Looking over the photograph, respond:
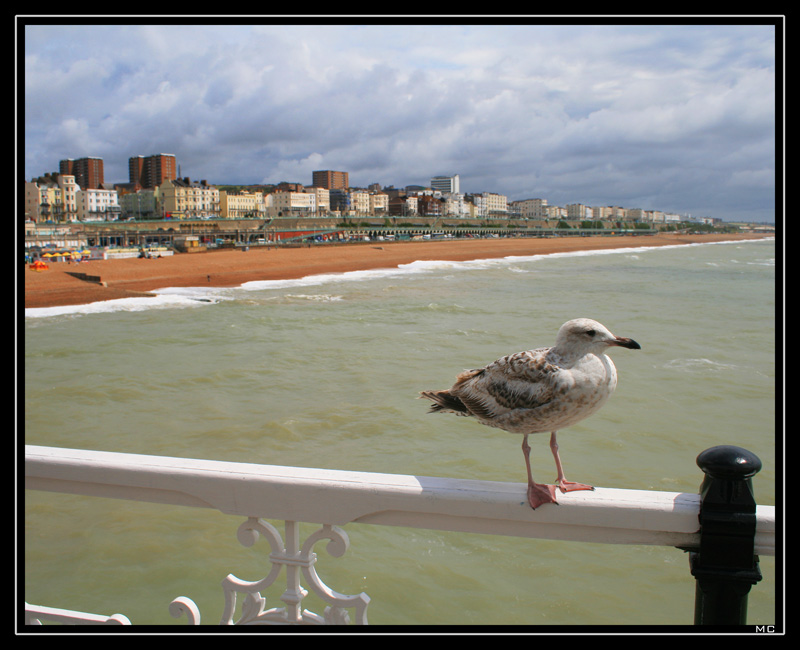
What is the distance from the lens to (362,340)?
14039 mm

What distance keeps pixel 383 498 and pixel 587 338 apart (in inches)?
28.0

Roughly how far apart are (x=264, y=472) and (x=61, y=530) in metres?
4.45

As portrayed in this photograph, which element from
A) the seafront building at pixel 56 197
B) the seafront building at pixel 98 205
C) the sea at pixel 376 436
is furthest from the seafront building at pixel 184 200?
the sea at pixel 376 436

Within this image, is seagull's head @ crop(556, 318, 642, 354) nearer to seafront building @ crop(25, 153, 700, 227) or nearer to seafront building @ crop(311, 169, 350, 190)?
seafront building @ crop(25, 153, 700, 227)

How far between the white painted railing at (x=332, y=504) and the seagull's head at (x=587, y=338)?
1.28 ft

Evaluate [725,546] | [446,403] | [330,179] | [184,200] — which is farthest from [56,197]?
[725,546]

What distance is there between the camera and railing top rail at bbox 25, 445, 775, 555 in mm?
1598

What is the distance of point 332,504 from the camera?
1706 mm

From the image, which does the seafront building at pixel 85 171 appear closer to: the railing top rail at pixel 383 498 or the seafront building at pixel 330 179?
the seafront building at pixel 330 179

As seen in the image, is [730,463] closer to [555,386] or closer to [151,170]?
[555,386]

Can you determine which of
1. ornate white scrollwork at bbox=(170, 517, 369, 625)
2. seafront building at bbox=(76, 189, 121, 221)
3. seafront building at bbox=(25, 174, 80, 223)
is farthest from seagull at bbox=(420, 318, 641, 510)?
seafront building at bbox=(76, 189, 121, 221)

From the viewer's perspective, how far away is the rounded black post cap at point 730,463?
1.42 meters

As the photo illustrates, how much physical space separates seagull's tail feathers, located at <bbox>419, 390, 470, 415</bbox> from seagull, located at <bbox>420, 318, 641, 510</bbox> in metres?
0.14
